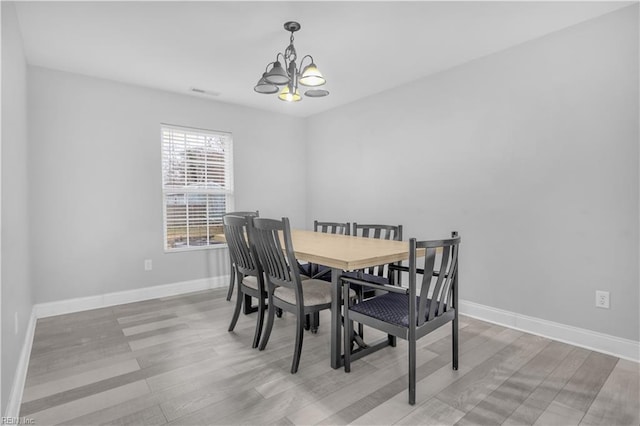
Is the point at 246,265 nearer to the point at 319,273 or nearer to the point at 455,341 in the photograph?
the point at 319,273

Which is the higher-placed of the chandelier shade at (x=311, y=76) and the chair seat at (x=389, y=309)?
the chandelier shade at (x=311, y=76)

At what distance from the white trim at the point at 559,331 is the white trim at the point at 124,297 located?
2928mm

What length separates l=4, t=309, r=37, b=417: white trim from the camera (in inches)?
64.5

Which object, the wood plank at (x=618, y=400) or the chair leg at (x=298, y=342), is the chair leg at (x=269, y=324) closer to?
the chair leg at (x=298, y=342)

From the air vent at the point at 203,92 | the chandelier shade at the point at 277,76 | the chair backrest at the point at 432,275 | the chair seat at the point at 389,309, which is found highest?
the air vent at the point at 203,92

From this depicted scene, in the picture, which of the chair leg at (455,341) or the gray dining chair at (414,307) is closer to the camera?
the gray dining chair at (414,307)

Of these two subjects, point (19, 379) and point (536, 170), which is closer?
point (19, 379)

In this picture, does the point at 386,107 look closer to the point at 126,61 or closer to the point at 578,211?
the point at 578,211

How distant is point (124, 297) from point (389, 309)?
302 centimetres

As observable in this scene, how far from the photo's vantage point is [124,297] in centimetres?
360

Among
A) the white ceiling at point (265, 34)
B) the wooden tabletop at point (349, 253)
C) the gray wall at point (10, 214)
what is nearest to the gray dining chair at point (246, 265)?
the wooden tabletop at point (349, 253)

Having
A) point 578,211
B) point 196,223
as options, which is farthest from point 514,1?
point 196,223

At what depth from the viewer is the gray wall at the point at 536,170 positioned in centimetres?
233

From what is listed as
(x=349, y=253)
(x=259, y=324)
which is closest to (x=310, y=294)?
(x=349, y=253)
